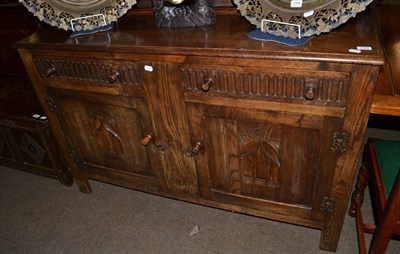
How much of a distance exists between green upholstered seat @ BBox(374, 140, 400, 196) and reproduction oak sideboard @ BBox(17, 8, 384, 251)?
0.15 meters

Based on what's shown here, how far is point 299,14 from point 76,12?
35.5 inches

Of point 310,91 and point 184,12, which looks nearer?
point 310,91

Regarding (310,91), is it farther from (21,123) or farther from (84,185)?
(21,123)

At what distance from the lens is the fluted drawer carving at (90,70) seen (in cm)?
130

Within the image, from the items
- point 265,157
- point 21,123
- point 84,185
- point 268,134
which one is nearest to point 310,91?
point 268,134

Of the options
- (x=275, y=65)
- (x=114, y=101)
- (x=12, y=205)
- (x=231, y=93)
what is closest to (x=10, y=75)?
(x=12, y=205)

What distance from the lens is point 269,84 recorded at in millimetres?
1115

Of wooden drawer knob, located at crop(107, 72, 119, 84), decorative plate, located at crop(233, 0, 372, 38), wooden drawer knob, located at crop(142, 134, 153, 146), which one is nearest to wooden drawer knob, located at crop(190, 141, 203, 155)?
wooden drawer knob, located at crop(142, 134, 153, 146)

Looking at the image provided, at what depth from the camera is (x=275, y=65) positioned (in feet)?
3.50

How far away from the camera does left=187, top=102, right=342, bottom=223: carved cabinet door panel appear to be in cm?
119

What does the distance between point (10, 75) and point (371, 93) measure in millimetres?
2379

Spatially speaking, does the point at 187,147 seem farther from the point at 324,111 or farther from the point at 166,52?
the point at 324,111

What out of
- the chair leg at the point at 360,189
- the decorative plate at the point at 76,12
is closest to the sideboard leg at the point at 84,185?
the decorative plate at the point at 76,12

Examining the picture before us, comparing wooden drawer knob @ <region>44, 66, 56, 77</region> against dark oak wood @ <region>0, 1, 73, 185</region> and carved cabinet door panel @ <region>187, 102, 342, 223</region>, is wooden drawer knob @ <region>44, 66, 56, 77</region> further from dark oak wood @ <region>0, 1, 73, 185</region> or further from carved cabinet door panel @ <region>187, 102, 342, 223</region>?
carved cabinet door panel @ <region>187, 102, 342, 223</region>
